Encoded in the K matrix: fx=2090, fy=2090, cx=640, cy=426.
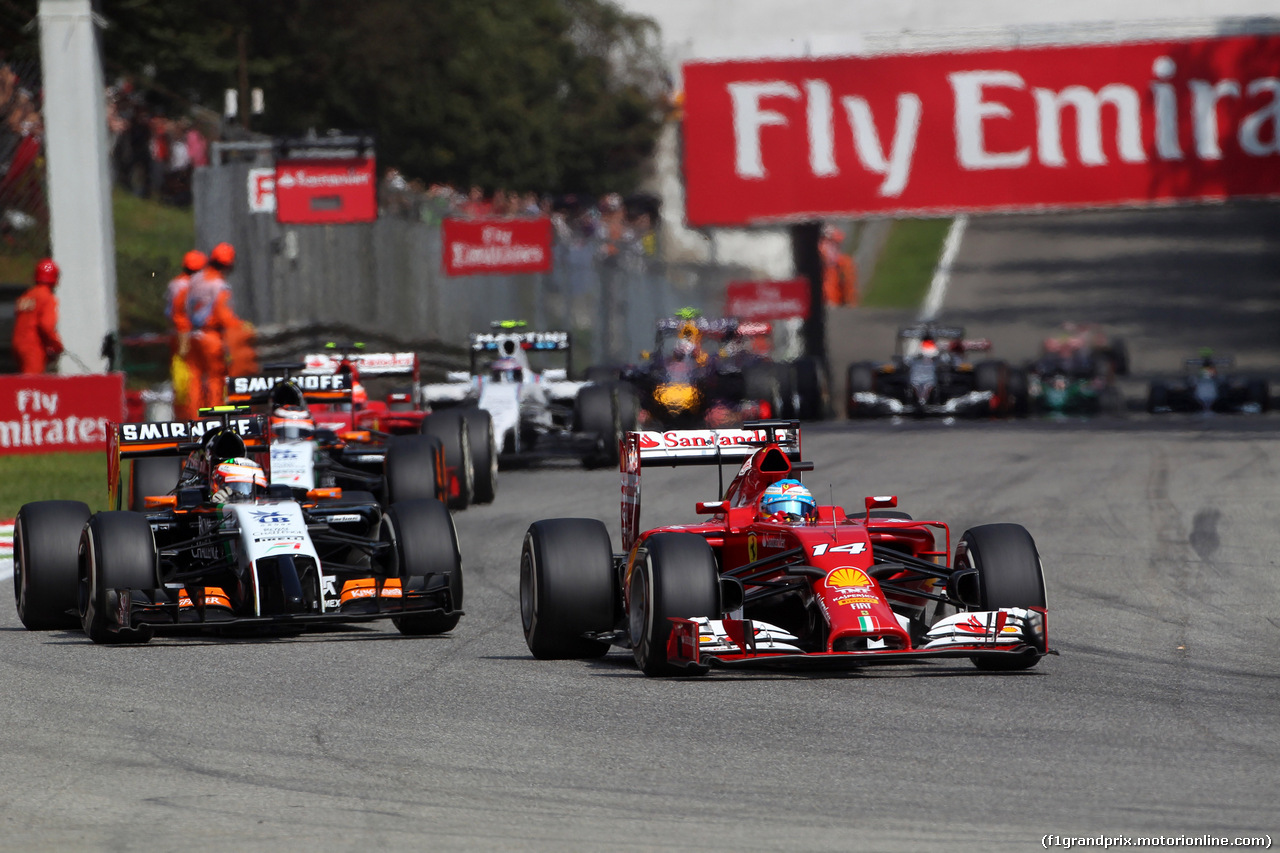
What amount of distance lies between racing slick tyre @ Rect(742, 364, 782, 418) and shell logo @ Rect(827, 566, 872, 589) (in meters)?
16.6

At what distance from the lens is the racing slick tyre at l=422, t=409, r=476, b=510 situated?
1773cm

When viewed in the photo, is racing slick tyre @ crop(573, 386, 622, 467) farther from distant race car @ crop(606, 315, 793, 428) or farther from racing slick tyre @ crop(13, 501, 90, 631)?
racing slick tyre @ crop(13, 501, 90, 631)

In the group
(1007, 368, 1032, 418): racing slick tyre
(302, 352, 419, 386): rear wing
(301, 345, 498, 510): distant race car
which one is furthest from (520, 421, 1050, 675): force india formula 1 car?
(1007, 368, 1032, 418): racing slick tyre

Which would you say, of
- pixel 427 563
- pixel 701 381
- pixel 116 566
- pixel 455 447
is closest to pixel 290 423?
pixel 455 447

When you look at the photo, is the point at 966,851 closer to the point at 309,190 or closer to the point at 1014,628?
the point at 1014,628

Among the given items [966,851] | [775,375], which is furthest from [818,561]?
[775,375]

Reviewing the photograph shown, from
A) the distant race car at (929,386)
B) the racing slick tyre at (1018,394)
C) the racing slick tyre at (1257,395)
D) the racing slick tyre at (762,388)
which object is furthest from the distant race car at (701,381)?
the racing slick tyre at (1257,395)

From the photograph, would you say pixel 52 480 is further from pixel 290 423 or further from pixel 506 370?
pixel 290 423

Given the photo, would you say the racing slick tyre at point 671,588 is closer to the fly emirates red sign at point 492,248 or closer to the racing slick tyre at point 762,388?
the racing slick tyre at point 762,388

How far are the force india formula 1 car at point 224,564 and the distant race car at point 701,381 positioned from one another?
12271 mm

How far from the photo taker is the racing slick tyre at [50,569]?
11.1 metres

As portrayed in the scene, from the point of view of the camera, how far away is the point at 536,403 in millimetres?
21609

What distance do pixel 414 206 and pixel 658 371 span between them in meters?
8.80

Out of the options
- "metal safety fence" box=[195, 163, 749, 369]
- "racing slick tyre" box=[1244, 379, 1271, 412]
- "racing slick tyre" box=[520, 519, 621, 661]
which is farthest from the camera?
"racing slick tyre" box=[1244, 379, 1271, 412]
